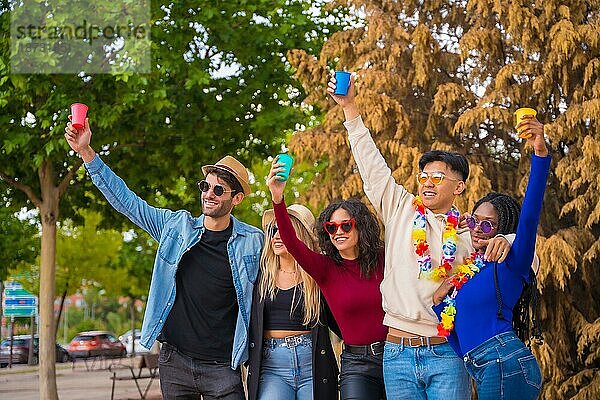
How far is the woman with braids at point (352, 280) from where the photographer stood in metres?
4.90

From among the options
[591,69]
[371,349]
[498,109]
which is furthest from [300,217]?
[591,69]

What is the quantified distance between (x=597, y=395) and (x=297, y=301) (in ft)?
20.7

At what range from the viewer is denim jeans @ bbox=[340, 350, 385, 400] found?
4.89 m

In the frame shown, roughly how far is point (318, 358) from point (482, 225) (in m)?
1.38

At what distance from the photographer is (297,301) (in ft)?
17.3

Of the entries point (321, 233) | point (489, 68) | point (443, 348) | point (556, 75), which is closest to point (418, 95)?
point (489, 68)

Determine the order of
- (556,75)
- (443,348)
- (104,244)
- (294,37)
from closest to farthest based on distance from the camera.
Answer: (443,348) → (556,75) → (294,37) → (104,244)

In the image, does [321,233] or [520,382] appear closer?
[520,382]

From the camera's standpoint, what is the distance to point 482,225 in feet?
14.3

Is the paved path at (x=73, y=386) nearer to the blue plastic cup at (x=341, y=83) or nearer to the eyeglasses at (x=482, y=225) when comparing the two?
the blue plastic cup at (x=341, y=83)

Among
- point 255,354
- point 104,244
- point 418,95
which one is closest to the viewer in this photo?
point 255,354

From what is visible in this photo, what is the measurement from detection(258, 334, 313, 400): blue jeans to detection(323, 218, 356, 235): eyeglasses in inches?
25.5

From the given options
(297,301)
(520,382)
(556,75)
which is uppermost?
(556,75)

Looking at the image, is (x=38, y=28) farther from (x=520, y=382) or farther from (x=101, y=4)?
(x=520, y=382)
